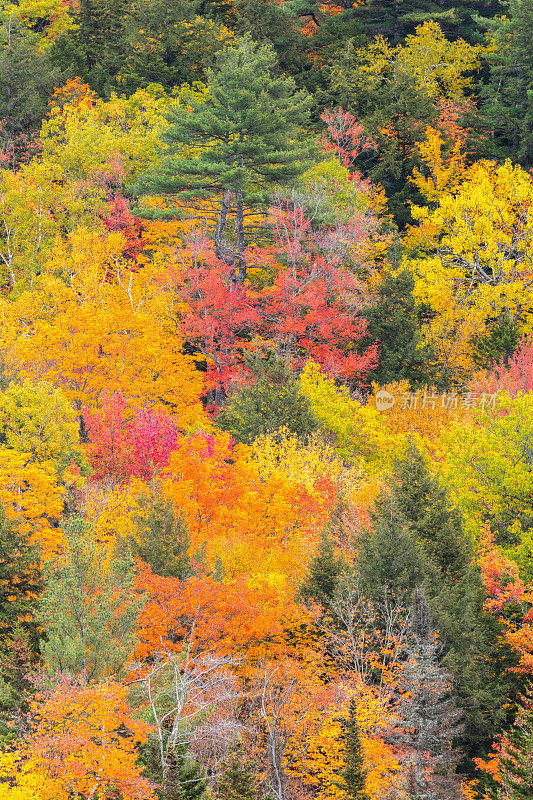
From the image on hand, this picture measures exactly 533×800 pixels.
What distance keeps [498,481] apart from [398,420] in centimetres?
1188

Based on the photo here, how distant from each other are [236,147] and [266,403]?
1488 cm

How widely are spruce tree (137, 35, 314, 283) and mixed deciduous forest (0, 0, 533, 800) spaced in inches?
9.0

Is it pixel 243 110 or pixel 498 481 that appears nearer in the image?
pixel 498 481

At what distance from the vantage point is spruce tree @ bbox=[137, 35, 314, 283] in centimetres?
4744

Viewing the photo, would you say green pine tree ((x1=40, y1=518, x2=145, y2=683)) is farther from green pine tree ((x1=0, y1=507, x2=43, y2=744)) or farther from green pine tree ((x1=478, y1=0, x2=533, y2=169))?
green pine tree ((x1=478, y1=0, x2=533, y2=169))

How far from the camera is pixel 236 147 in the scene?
154 feet

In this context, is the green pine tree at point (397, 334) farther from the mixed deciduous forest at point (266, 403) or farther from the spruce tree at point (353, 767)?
the spruce tree at point (353, 767)

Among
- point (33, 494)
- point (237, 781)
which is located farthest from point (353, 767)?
point (33, 494)

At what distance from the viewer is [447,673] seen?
2708cm

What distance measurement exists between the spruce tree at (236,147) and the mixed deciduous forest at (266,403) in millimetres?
229

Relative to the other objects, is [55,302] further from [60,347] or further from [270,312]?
Answer: [270,312]

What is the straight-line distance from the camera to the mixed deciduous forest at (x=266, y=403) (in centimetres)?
2388

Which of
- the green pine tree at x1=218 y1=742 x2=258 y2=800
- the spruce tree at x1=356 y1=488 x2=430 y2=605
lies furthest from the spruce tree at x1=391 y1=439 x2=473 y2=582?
the green pine tree at x1=218 y1=742 x2=258 y2=800

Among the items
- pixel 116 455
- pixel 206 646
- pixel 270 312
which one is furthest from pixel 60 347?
pixel 206 646
